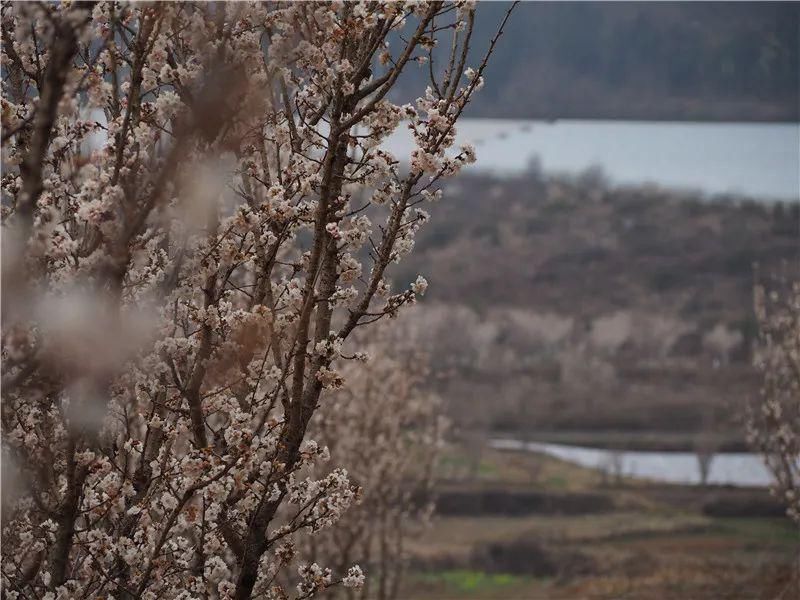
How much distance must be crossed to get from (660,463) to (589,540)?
7544 millimetres

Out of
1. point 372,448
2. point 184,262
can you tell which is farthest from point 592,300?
point 184,262

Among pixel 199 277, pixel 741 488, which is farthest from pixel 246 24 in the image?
pixel 741 488

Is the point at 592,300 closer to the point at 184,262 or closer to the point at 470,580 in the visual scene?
the point at 470,580

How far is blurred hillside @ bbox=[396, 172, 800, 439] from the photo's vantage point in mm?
28438

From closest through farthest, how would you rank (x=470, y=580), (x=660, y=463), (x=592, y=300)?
(x=470, y=580) → (x=660, y=463) → (x=592, y=300)

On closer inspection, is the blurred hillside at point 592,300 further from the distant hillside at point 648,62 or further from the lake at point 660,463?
the distant hillside at point 648,62

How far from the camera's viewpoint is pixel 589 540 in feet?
57.1

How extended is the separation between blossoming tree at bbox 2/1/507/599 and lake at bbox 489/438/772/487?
19.9 meters

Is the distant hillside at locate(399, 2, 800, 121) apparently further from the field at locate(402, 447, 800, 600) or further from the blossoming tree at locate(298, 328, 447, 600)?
the blossoming tree at locate(298, 328, 447, 600)

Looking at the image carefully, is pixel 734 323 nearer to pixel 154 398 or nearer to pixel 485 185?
pixel 485 185

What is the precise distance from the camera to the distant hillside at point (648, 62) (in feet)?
134

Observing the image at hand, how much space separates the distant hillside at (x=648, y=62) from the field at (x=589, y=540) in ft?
76.5

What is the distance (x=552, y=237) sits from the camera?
146 feet

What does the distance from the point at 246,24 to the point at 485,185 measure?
47.4 meters
